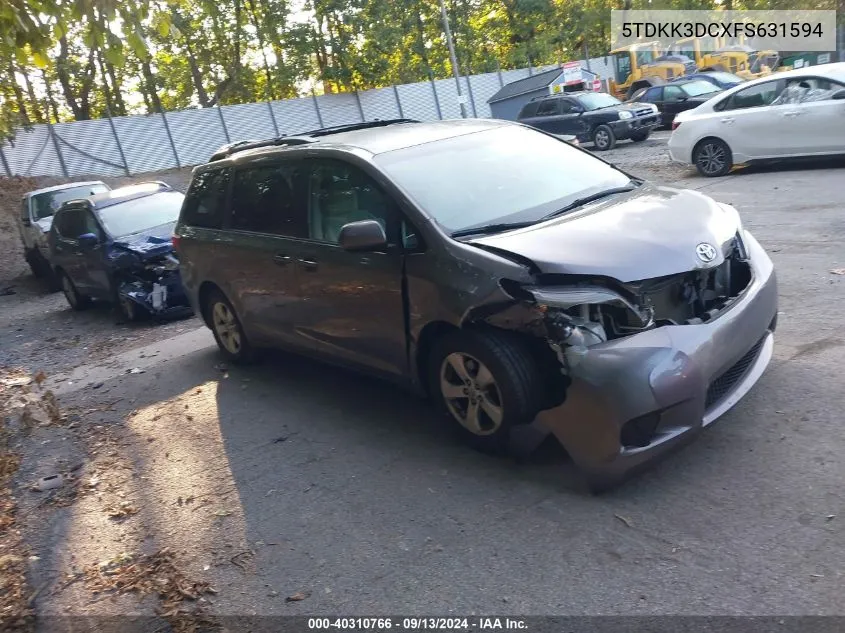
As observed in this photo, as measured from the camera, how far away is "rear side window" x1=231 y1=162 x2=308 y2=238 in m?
5.59

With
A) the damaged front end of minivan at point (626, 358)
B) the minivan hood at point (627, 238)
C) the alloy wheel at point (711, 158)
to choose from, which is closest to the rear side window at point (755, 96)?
the alloy wheel at point (711, 158)

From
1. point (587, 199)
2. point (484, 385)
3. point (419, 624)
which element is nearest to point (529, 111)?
point (587, 199)

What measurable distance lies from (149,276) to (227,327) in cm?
391

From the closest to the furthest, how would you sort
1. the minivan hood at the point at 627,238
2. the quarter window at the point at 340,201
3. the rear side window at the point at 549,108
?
1. the minivan hood at the point at 627,238
2. the quarter window at the point at 340,201
3. the rear side window at the point at 549,108

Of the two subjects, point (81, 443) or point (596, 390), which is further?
point (81, 443)

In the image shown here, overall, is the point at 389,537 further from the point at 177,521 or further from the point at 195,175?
the point at 195,175

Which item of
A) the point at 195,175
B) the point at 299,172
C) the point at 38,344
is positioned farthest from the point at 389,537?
the point at 38,344

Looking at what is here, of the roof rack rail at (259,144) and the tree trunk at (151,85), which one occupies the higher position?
the tree trunk at (151,85)

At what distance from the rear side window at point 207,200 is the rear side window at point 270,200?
0.75 feet

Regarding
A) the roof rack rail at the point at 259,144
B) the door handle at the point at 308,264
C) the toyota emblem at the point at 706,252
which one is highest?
the roof rack rail at the point at 259,144

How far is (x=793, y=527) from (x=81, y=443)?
4941 millimetres

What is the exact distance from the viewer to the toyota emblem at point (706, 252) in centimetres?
407

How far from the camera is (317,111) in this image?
34562mm

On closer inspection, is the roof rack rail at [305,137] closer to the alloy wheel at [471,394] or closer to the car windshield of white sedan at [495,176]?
the car windshield of white sedan at [495,176]
